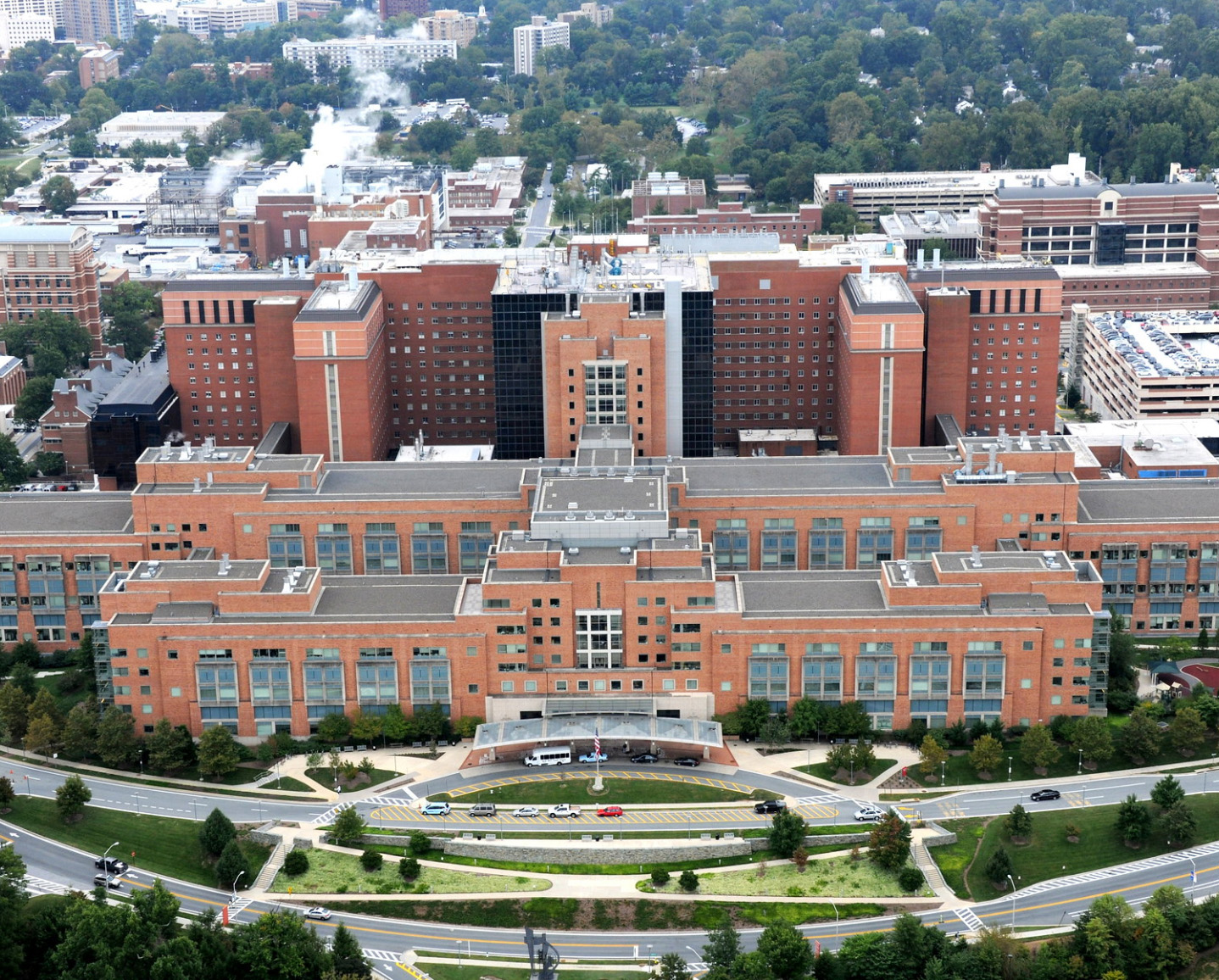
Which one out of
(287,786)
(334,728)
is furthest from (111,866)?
(334,728)

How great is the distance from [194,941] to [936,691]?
240 feet

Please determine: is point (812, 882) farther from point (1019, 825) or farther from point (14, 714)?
point (14, 714)

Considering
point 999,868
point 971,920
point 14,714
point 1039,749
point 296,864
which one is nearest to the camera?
point 971,920

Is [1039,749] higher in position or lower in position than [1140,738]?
lower

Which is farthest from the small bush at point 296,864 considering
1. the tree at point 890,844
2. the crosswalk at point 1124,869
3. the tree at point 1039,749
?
the tree at point 1039,749

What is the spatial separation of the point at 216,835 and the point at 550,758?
32196 mm

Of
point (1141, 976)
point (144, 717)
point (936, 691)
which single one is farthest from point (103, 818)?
point (1141, 976)

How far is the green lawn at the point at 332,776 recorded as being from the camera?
183250mm

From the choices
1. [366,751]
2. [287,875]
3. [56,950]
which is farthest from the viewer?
[366,751]

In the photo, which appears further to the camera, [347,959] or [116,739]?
[116,739]

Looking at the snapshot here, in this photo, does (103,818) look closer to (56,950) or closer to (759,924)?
(56,950)

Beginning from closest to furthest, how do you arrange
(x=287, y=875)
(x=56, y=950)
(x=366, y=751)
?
(x=56, y=950)
(x=287, y=875)
(x=366, y=751)

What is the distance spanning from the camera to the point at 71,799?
17612cm

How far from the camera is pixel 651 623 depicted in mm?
190500
